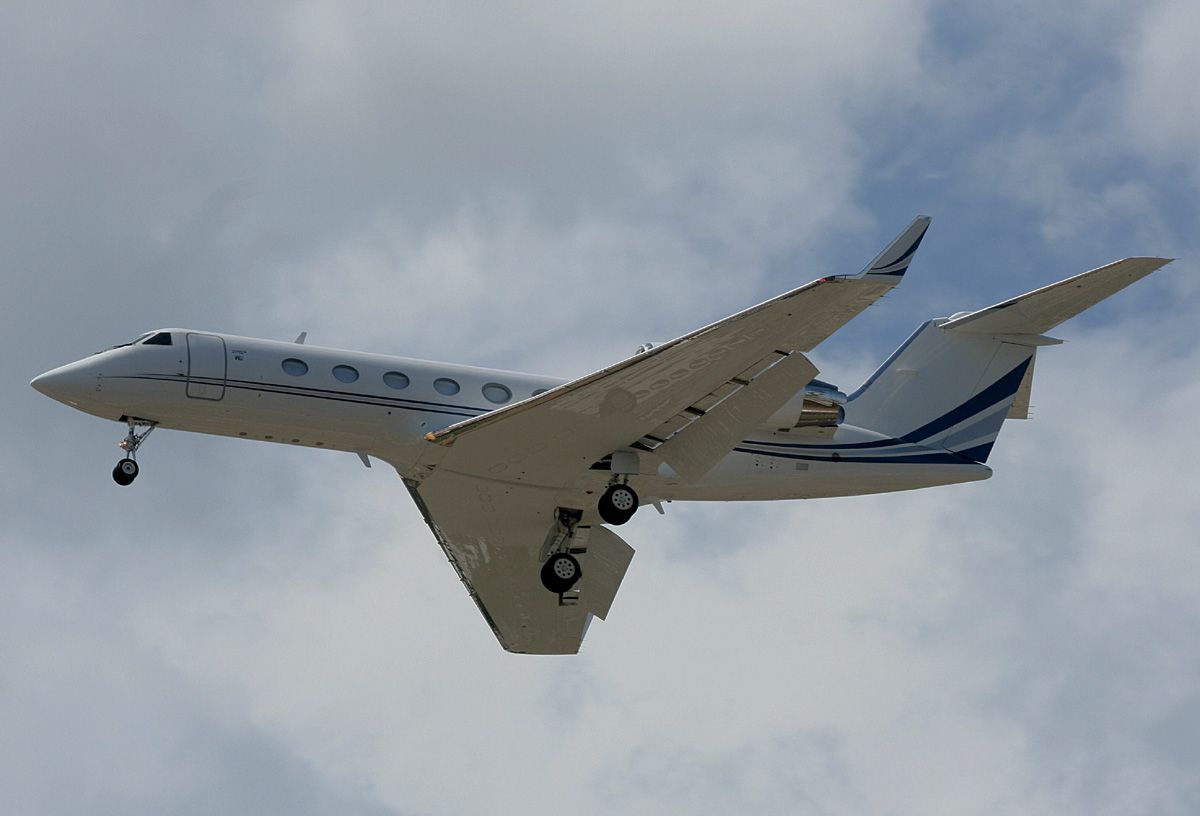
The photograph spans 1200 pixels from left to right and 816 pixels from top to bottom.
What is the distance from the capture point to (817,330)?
2042cm

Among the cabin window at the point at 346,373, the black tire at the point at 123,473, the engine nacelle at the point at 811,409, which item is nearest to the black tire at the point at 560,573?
the engine nacelle at the point at 811,409

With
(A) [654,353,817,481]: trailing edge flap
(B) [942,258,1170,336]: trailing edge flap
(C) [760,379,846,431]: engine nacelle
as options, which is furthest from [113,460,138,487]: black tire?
(B) [942,258,1170,336]: trailing edge flap

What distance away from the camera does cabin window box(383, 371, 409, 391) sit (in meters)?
23.1

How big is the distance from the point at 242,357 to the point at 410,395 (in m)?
2.45

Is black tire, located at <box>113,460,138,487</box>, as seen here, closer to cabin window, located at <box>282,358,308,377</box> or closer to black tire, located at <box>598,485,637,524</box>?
cabin window, located at <box>282,358,308,377</box>

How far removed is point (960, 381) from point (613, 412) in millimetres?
7072

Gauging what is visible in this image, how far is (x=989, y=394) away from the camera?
26.1 metres

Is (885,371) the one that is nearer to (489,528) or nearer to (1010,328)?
(1010,328)

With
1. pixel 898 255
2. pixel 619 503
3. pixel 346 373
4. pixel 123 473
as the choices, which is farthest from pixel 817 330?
pixel 123 473

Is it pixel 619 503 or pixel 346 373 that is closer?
pixel 346 373

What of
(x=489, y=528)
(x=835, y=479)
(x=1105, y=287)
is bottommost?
(x=489, y=528)

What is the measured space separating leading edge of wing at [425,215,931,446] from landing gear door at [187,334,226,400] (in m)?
3.05

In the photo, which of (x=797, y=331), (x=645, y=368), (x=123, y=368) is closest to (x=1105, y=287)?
(x=797, y=331)

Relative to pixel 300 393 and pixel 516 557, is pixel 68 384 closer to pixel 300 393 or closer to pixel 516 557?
pixel 300 393
